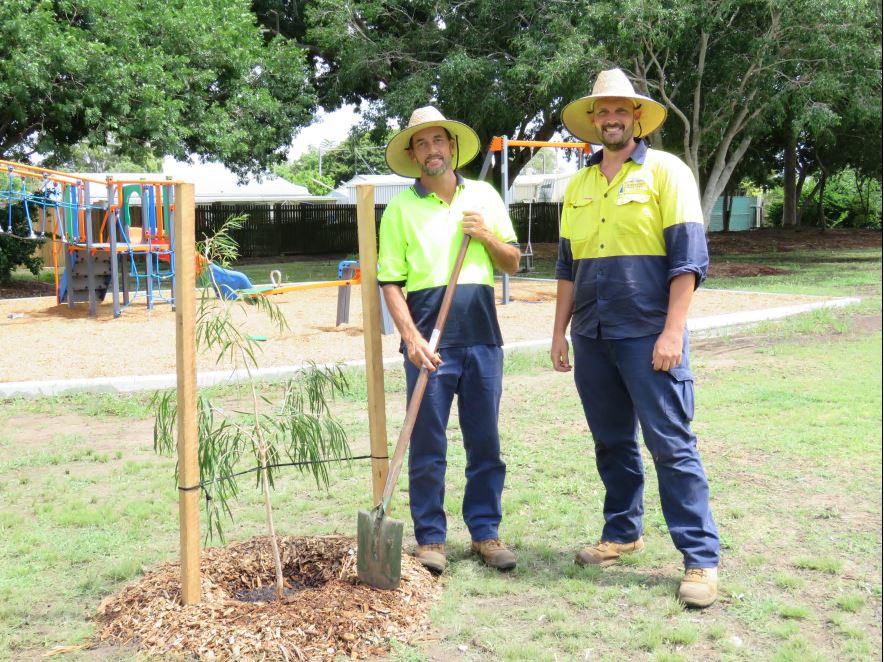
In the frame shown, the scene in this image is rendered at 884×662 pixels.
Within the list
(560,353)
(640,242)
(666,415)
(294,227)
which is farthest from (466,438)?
(294,227)

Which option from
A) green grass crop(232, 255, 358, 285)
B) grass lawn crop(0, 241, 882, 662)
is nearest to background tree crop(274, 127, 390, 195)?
green grass crop(232, 255, 358, 285)

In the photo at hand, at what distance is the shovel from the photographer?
3.39 metres

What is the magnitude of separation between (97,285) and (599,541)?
35.9 feet

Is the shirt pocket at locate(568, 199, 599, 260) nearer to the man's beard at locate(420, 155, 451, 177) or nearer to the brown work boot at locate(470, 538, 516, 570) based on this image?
the man's beard at locate(420, 155, 451, 177)

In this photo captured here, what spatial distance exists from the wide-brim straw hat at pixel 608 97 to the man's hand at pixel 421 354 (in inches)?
42.6

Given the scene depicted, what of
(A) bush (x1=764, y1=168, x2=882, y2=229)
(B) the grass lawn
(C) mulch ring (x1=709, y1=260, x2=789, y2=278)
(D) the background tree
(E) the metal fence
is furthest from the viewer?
(D) the background tree

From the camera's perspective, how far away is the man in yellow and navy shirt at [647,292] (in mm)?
3398

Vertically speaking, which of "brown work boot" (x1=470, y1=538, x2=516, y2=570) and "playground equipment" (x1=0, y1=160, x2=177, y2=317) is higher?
"playground equipment" (x1=0, y1=160, x2=177, y2=317)

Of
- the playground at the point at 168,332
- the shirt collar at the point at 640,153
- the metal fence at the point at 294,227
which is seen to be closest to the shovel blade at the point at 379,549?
the shirt collar at the point at 640,153

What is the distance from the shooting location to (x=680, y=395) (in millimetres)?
3465

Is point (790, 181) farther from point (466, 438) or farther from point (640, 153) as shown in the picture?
point (466, 438)

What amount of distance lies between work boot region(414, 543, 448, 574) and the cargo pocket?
1.09 meters

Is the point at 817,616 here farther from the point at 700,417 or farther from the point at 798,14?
the point at 798,14

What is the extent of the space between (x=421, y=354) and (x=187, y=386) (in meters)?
0.87
